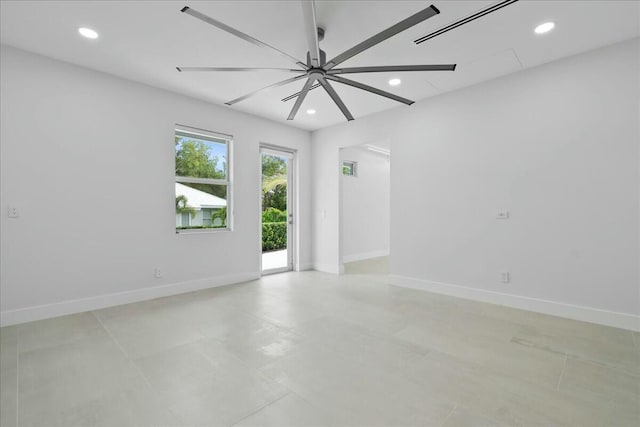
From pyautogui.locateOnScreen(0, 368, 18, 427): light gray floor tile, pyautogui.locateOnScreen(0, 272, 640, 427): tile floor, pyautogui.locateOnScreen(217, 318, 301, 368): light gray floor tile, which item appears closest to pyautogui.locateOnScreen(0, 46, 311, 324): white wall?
pyautogui.locateOnScreen(0, 272, 640, 427): tile floor

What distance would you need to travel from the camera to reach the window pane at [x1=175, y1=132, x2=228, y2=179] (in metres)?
4.41

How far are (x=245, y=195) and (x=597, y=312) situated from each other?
191 inches

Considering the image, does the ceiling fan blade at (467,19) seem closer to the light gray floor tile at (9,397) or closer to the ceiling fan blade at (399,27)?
the ceiling fan blade at (399,27)

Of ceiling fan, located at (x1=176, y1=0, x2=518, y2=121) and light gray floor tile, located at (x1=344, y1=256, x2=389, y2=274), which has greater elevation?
ceiling fan, located at (x1=176, y1=0, x2=518, y2=121)

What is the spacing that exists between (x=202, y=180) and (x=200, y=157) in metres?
0.37

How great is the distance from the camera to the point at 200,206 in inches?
182

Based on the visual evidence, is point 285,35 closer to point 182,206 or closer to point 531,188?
point 182,206

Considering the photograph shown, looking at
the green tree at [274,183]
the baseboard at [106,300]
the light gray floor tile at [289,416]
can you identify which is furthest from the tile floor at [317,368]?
the green tree at [274,183]

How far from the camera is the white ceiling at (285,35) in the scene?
247 centimetres

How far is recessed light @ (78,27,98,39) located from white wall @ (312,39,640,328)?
395 centimetres

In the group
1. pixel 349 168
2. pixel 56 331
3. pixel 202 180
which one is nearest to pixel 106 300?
pixel 56 331

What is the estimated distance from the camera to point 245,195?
505cm

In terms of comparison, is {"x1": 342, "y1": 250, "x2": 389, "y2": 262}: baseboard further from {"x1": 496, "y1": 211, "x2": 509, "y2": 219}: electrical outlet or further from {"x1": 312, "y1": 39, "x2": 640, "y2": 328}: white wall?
{"x1": 496, "y1": 211, "x2": 509, "y2": 219}: electrical outlet

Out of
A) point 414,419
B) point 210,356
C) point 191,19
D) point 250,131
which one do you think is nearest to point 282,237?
point 250,131
